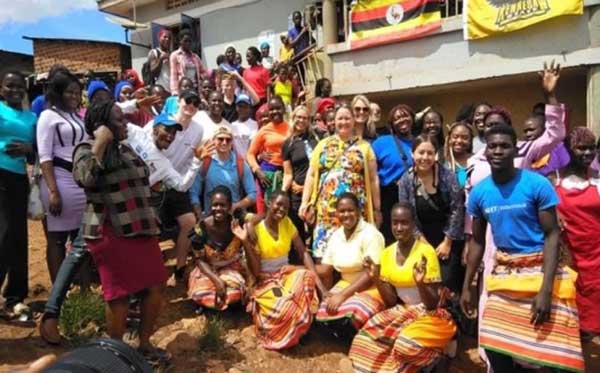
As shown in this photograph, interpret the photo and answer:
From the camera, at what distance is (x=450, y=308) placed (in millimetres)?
4023

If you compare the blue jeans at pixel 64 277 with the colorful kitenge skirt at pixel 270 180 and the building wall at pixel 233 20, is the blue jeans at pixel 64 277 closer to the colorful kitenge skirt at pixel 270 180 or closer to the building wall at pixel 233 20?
the colorful kitenge skirt at pixel 270 180

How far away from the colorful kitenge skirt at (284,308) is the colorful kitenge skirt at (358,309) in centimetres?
15

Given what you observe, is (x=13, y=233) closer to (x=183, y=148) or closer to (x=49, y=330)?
(x=49, y=330)

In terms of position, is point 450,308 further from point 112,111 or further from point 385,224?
point 112,111

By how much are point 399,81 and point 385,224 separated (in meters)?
5.23

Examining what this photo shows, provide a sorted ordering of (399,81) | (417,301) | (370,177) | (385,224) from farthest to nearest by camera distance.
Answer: (399,81) < (385,224) < (370,177) < (417,301)

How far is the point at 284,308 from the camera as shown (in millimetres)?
4203

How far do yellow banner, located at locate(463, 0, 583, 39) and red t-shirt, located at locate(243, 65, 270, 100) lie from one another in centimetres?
333

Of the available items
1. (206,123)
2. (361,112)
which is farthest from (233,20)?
(361,112)

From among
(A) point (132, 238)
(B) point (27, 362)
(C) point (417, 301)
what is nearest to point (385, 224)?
(C) point (417, 301)

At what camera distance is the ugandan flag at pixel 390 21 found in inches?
346

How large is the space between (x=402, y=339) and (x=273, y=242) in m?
1.35

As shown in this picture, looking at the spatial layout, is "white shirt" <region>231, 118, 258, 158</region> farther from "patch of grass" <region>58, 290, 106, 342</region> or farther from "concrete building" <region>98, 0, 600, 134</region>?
"concrete building" <region>98, 0, 600, 134</region>

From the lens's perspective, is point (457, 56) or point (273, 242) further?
point (457, 56)
